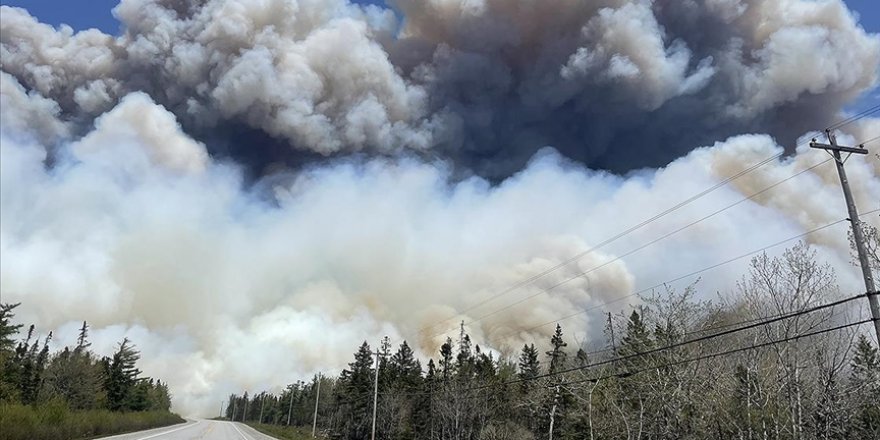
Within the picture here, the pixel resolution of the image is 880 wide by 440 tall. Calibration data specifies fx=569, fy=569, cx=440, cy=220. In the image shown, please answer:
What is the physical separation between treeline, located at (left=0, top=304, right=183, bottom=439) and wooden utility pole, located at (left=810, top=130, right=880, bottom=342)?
35946 mm

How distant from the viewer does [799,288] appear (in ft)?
95.4

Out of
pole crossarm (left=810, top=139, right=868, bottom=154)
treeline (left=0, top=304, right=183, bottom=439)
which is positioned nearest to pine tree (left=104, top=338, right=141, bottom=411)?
treeline (left=0, top=304, right=183, bottom=439)

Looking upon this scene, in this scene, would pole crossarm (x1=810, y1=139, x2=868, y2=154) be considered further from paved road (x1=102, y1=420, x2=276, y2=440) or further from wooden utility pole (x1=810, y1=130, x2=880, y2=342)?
paved road (x1=102, y1=420, x2=276, y2=440)

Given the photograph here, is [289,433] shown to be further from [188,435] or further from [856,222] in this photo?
[856,222]

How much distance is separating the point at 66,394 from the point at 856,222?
261 feet

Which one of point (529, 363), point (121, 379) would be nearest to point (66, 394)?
point (121, 379)

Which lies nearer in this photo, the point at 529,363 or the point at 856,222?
the point at 856,222

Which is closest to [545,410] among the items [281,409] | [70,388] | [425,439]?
[425,439]

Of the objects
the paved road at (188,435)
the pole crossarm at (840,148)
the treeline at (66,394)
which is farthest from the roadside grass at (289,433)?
the pole crossarm at (840,148)

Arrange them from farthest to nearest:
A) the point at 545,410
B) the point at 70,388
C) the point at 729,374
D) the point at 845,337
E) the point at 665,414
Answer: the point at 70,388 < the point at 545,410 < the point at 665,414 < the point at 729,374 < the point at 845,337

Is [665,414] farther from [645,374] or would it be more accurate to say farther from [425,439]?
[425,439]

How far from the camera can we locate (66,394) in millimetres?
68250

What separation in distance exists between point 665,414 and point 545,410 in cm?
3305

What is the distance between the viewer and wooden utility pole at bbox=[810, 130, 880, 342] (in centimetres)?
1483
